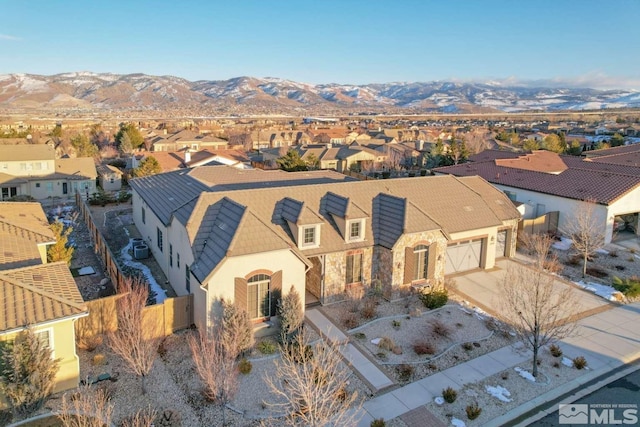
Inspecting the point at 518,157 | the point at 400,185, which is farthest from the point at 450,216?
the point at 518,157

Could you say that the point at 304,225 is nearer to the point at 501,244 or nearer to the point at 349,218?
the point at 349,218

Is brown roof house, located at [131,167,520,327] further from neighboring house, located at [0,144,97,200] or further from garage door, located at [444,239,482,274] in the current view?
neighboring house, located at [0,144,97,200]

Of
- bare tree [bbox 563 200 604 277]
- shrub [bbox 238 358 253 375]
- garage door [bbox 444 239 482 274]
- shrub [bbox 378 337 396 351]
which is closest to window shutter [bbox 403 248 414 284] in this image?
garage door [bbox 444 239 482 274]

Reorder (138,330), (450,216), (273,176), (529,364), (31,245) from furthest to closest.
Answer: (273,176), (450,216), (31,245), (529,364), (138,330)

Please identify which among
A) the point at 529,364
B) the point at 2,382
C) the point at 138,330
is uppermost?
the point at 138,330

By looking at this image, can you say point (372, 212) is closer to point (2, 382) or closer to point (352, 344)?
point (352, 344)

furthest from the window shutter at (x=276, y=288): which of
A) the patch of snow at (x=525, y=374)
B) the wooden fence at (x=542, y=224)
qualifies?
the wooden fence at (x=542, y=224)

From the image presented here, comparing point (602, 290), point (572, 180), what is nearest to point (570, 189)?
point (572, 180)

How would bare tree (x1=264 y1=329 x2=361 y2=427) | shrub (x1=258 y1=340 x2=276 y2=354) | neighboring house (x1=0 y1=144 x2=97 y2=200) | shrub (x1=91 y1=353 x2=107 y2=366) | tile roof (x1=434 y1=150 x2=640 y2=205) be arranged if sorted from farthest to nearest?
neighboring house (x1=0 y1=144 x2=97 y2=200) < tile roof (x1=434 y1=150 x2=640 y2=205) < shrub (x1=258 y1=340 x2=276 y2=354) < shrub (x1=91 y1=353 x2=107 y2=366) < bare tree (x1=264 y1=329 x2=361 y2=427)
